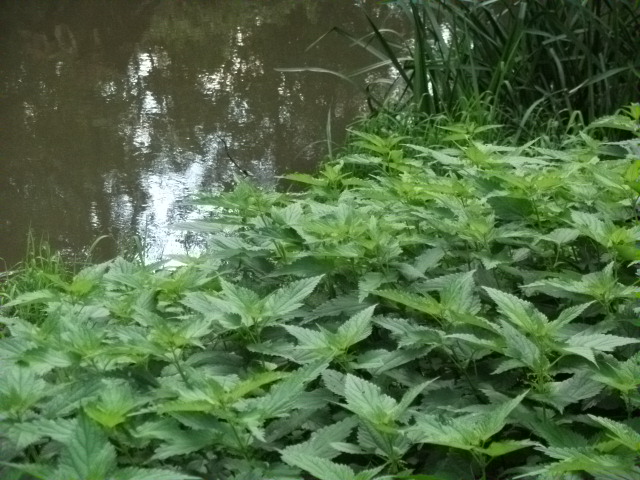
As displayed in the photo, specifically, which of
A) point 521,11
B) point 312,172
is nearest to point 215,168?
point 312,172

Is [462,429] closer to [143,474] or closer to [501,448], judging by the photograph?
[501,448]

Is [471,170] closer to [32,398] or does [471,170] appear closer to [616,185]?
[616,185]

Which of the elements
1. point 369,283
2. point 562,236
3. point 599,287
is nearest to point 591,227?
point 562,236

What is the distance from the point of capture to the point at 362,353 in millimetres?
1653

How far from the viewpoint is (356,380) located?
1.40 m

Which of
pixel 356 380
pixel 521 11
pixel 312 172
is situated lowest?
pixel 312 172

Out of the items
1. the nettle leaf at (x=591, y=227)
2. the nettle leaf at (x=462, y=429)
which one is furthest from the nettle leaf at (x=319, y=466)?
the nettle leaf at (x=591, y=227)

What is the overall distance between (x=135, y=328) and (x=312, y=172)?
3.06m

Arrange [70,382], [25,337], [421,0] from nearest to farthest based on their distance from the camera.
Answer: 1. [70,382]
2. [25,337]
3. [421,0]

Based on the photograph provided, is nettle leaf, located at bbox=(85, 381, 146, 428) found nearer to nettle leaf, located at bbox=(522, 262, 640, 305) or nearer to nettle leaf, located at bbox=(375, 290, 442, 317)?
nettle leaf, located at bbox=(375, 290, 442, 317)

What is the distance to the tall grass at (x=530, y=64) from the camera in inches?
155

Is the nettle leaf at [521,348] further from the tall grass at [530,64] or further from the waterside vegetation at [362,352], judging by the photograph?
the tall grass at [530,64]

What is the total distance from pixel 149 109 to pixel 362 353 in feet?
14.3

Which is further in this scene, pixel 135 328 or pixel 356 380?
pixel 135 328
